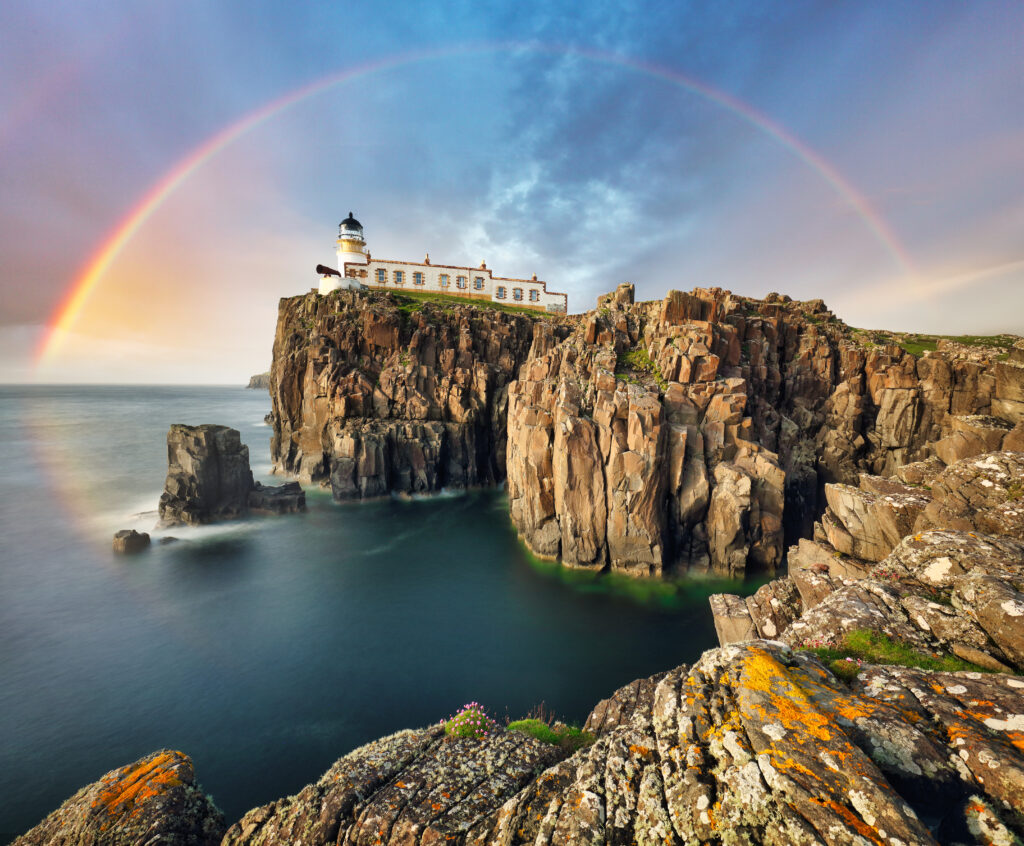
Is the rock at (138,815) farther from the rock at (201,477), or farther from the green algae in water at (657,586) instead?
the rock at (201,477)

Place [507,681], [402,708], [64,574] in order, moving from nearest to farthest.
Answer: [402,708], [507,681], [64,574]

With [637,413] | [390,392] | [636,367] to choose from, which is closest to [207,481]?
[390,392]

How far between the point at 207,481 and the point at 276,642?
2423 cm

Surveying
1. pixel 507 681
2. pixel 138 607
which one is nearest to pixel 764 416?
pixel 507 681

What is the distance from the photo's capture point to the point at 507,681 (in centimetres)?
Result: 2067

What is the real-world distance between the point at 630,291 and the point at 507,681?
121 feet

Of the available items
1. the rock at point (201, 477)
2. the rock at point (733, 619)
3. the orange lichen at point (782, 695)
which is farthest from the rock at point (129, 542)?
the orange lichen at point (782, 695)

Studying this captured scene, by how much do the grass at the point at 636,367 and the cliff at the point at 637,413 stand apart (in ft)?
0.54

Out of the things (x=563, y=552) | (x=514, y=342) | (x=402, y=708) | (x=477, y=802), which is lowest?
(x=402, y=708)

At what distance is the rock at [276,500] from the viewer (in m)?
42.8

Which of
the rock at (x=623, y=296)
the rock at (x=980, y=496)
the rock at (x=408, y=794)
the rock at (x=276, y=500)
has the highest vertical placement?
the rock at (x=623, y=296)

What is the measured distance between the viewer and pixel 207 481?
4016 centimetres

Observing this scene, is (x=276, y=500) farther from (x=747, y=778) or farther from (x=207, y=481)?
(x=747, y=778)

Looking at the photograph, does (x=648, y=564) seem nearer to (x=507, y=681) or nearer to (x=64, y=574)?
(x=507, y=681)
